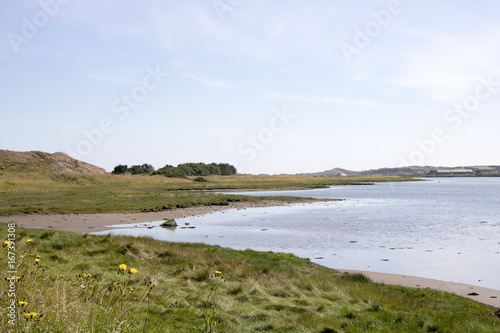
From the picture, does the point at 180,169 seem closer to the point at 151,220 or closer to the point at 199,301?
the point at 151,220

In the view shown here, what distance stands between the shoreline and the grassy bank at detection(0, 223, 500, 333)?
2.05 meters

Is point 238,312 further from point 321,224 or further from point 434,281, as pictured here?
point 321,224

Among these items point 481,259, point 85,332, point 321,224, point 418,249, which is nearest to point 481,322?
point 85,332

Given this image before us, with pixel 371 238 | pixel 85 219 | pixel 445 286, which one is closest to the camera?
pixel 445 286

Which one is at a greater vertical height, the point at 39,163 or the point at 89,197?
the point at 39,163

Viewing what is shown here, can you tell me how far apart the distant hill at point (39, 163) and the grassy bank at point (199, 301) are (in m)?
97.4

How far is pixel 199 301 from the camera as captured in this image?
9.97m

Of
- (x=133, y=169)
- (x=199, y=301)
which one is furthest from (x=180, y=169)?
(x=199, y=301)

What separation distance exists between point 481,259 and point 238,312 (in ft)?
58.9

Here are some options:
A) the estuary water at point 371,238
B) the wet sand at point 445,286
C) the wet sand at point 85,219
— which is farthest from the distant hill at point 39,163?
the wet sand at point 445,286

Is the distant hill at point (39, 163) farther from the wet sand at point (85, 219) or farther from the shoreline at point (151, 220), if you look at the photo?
the shoreline at point (151, 220)

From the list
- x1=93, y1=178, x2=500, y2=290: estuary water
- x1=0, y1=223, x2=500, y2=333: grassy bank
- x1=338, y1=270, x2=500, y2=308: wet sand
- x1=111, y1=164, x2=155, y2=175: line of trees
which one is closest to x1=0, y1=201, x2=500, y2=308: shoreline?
x1=338, y1=270, x2=500, y2=308: wet sand

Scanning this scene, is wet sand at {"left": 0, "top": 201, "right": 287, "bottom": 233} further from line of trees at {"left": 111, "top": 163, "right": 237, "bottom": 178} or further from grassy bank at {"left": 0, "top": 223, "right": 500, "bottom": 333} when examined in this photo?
line of trees at {"left": 111, "top": 163, "right": 237, "bottom": 178}

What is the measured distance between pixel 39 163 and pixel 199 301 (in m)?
135
